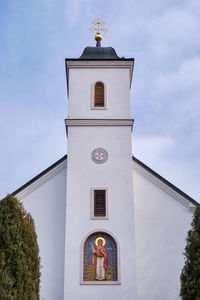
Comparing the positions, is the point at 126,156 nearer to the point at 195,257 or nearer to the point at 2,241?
A: the point at 195,257

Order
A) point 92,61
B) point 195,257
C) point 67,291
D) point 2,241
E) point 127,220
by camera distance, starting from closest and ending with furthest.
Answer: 1. point 2,241
2. point 195,257
3. point 67,291
4. point 127,220
5. point 92,61

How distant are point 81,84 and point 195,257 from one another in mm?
8803

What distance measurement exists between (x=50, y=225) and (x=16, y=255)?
19.2 feet

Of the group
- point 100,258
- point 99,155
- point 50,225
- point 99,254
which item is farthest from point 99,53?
point 100,258

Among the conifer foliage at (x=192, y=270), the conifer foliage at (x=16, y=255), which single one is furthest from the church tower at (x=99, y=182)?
the conifer foliage at (x=16, y=255)

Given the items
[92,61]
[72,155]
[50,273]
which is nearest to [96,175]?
[72,155]

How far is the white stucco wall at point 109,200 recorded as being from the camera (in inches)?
540

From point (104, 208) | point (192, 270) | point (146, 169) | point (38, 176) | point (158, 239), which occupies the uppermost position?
point (146, 169)

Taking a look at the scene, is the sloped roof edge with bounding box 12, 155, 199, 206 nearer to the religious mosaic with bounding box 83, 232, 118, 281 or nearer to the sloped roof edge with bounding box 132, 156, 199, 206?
the sloped roof edge with bounding box 132, 156, 199, 206

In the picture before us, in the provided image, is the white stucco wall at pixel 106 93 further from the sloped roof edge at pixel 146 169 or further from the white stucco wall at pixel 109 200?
the sloped roof edge at pixel 146 169

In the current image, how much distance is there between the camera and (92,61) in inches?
671

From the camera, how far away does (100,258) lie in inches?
559

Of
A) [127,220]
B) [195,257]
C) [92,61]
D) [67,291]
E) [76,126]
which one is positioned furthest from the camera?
[92,61]

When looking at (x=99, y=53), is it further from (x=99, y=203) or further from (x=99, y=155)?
(x=99, y=203)
